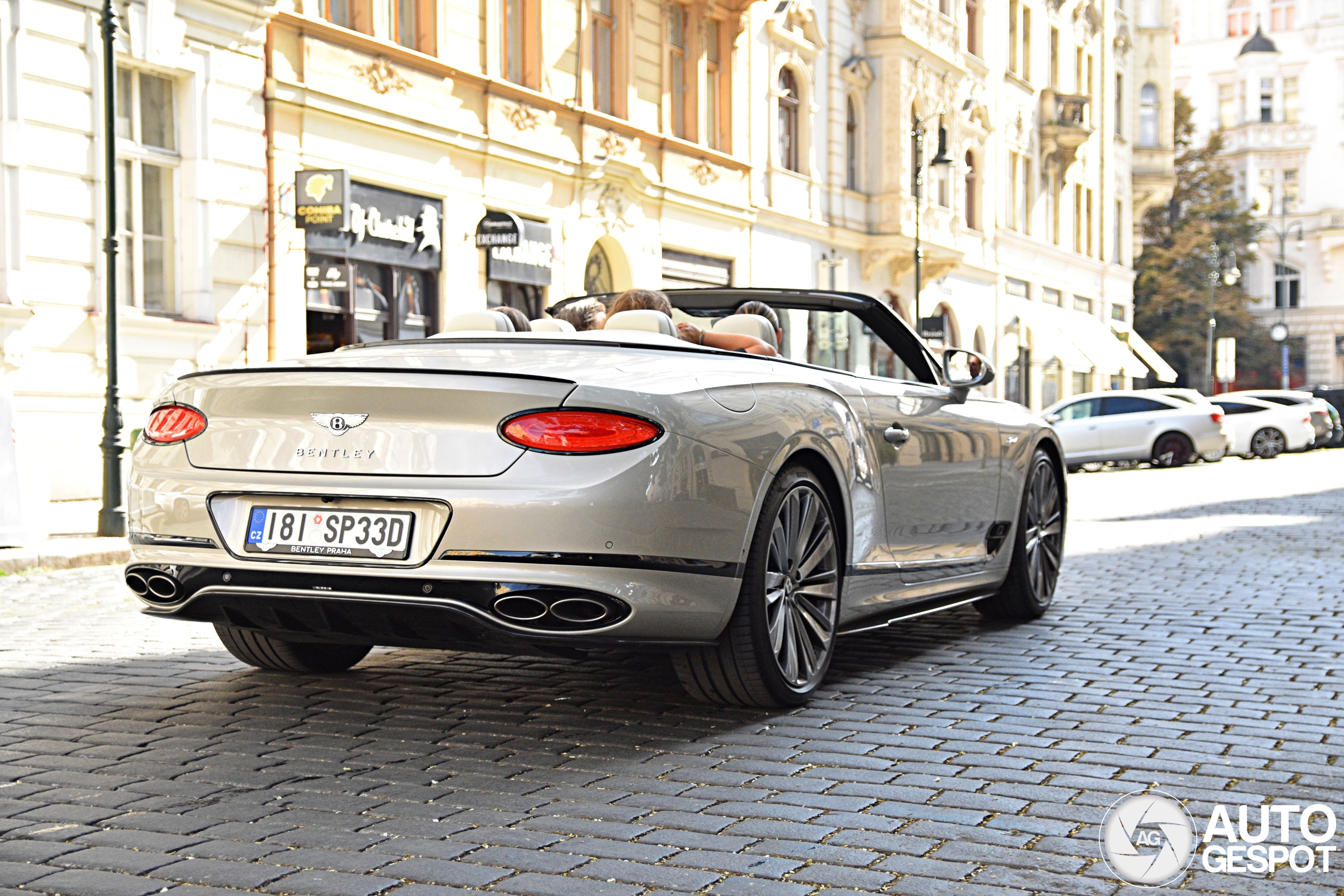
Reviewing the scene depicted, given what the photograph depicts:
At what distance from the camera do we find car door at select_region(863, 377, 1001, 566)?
587 cm

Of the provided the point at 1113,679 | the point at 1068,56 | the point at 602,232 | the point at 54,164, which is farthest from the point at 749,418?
the point at 1068,56

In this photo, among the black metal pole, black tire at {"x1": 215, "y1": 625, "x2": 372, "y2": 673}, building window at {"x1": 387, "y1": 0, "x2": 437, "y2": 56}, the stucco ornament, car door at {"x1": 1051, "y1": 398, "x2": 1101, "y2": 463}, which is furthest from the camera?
car door at {"x1": 1051, "y1": 398, "x2": 1101, "y2": 463}

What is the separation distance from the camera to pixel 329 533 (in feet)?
14.7

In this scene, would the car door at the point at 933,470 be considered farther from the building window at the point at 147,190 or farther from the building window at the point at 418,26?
the building window at the point at 418,26

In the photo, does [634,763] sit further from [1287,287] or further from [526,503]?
[1287,287]

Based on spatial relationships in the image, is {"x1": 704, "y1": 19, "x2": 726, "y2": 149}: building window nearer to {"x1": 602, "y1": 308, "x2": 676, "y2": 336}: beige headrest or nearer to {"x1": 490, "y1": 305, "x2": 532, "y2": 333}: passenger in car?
{"x1": 490, "y1": 305, "x2": 532, "y2": 333}: passenger in car

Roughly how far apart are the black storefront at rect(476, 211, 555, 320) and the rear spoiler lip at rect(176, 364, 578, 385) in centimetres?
1537

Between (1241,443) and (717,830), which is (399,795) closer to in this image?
(717,830)

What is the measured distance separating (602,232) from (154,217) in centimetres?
842

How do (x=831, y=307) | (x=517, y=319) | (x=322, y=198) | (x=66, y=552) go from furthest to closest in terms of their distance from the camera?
(x=322, y=198) < (x=66, y=552) < (x=831, y=307) < (x=517, y=319)

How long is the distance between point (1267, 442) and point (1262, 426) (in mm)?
446

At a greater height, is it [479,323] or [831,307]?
[831,307]

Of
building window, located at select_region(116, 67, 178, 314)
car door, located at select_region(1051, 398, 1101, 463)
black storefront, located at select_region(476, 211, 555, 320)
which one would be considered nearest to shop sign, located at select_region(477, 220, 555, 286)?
black storefront, located at select_region(476, 211, 555, 320)

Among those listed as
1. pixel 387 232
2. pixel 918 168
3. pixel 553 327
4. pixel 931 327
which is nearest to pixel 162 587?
pixel 553 327
